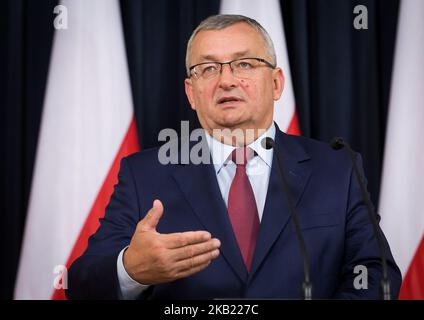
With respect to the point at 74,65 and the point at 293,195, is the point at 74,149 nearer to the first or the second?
the point at 74,65

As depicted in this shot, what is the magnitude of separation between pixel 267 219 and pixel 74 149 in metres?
1.07

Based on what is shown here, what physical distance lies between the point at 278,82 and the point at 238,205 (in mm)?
629

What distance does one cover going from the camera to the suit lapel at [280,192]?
2094mm

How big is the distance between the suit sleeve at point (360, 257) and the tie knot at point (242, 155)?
401mm

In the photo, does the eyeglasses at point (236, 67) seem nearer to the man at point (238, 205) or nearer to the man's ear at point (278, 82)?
the man at point (238, 205)

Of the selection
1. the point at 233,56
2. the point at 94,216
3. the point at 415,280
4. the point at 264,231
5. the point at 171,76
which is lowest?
the point at 415,280

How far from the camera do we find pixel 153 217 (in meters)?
1.72

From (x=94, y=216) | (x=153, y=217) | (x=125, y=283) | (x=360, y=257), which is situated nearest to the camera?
(x=153, y=217)

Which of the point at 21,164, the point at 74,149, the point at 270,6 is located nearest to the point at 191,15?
the point at 270,6

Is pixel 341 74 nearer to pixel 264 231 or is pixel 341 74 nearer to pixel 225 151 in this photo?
pixel 225 151

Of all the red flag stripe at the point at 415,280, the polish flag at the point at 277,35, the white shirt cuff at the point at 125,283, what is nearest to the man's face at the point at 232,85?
the polish flag at the point at 277,35

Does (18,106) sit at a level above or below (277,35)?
below

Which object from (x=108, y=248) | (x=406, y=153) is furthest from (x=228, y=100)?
(x=406, y=153)

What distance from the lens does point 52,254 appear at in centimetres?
271
